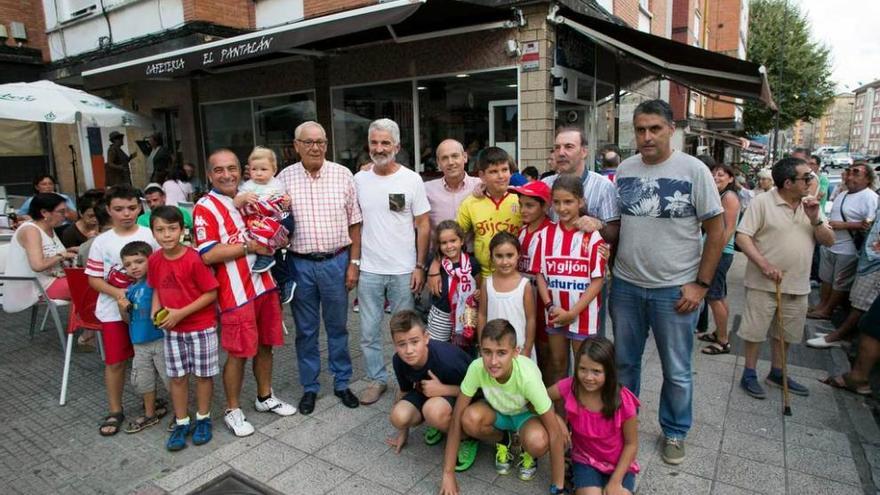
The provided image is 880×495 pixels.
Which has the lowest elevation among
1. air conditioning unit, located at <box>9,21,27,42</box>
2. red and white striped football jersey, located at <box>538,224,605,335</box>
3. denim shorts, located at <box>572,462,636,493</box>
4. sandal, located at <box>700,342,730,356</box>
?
sandal, located at <box>700,342,730,356</box>

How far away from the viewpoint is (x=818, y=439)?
3.30 metres

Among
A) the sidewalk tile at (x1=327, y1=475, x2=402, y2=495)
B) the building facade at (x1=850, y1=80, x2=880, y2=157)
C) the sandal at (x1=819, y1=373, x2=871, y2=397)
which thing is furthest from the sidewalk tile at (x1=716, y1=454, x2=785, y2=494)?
the building facade at (x1=850, y1=80, x2=880, y2=157)

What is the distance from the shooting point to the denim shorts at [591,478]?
2658 mm

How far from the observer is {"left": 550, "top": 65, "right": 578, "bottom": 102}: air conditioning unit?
7.52 metres

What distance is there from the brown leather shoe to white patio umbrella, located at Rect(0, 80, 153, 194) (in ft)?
19.0

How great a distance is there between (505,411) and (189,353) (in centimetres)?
197

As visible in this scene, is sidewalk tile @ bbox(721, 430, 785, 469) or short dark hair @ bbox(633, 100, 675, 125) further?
sidewalk tile @ bbox(721, 430, 785, 469)

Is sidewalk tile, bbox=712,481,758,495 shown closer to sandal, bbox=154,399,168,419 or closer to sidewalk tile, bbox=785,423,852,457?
sidewalk tile, bbox=785,423,852,457

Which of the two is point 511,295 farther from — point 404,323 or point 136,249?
point 136,249

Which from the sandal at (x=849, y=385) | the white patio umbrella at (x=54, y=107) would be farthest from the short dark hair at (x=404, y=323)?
the white patio umbrella at (x=54, y=107)

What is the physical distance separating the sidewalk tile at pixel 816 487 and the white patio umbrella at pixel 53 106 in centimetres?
833

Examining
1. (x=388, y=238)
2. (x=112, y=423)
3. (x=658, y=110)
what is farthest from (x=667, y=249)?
(x=112, y=423)

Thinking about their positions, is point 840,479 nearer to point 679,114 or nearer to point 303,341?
point 303,341

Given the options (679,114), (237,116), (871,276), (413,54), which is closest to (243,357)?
(871,276)
